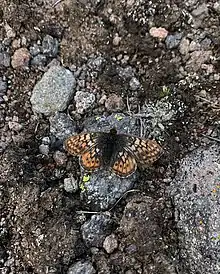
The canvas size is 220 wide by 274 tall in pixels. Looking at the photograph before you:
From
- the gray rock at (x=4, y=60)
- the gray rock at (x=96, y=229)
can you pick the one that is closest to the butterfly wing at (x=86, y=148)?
the gray rock at (x=96, y=229)

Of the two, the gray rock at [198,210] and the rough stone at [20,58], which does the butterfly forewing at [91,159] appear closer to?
the gray rock at [198,210]

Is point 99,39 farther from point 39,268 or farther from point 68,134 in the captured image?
point 39,268

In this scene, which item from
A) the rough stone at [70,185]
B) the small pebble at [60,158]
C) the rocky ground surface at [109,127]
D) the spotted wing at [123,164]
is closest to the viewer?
the rocky ground surface at [109,127]

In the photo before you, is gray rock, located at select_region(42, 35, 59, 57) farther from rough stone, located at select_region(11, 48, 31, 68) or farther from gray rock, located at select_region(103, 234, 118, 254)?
gray rock, located at select_region(103, 234, 118, 254)

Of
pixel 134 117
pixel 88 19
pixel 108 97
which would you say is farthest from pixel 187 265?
pixel 88 19

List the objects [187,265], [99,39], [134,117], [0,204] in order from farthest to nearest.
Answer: [99,39] < [134,117] < [0,204] < [187,265]

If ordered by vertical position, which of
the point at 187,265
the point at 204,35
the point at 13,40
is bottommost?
the point at 187,265

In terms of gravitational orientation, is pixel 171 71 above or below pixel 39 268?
above
